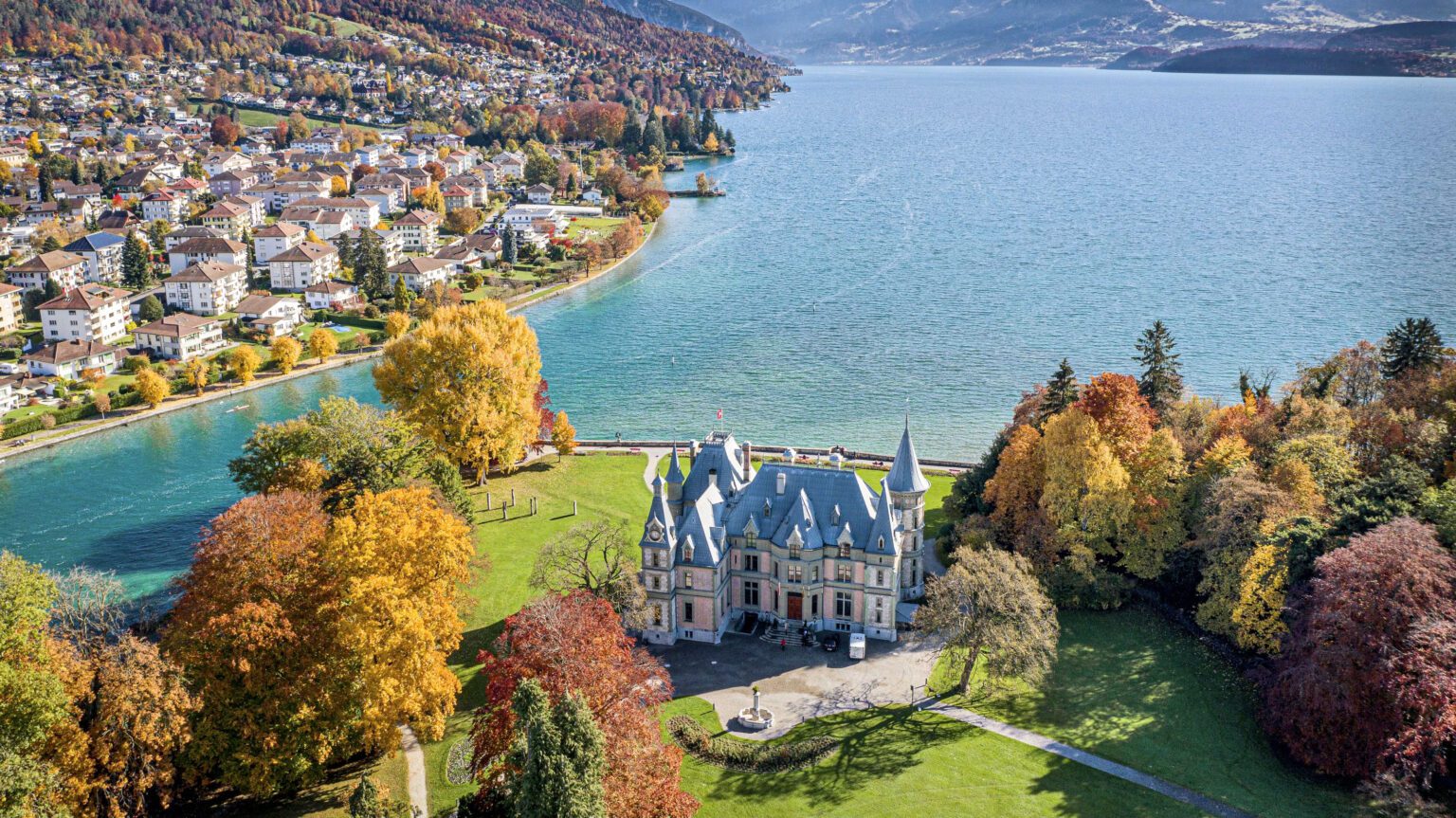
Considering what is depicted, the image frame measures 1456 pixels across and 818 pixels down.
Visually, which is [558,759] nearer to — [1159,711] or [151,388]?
[1159,711]

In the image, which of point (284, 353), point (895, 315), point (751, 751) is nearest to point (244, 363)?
point (284, 353)

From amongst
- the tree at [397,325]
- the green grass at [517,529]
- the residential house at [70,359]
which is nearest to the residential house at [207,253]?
the residential house at [70,359]

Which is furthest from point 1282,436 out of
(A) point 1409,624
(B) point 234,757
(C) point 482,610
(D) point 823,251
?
(D) point 823,251

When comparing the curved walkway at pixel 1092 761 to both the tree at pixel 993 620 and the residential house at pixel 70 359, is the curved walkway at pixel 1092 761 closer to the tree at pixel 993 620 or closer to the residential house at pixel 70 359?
the tree at pixel 993 620

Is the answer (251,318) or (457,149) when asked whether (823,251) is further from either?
(457,149)

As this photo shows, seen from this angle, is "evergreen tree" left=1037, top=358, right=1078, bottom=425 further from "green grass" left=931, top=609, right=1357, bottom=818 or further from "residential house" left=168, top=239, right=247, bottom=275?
"residential house" left=168, top=239, right=247, bottom=275
